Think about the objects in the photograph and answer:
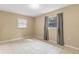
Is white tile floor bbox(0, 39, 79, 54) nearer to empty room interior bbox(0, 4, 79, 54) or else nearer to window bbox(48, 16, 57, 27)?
empty room interior bbox(0, 4, 79, 54)

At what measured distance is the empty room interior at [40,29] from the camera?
159 inches

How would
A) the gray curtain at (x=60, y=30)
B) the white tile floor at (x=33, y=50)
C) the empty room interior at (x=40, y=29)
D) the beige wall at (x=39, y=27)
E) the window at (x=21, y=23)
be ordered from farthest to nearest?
the window at (x=21, y=23), the gray curtain at (x=60, y=30), the beige wall at (x=39, y=27), the empty room interior at (x=40, y=29), the white tile floor at (x=33, y=50)

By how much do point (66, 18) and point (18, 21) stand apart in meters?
4.11

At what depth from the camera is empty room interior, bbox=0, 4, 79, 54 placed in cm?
405

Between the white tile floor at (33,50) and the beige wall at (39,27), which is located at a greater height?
the beige wall at (39,27)

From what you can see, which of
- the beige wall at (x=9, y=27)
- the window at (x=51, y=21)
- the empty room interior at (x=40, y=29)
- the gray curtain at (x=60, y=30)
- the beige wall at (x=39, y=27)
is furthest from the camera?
the window at (x=51, y=21)

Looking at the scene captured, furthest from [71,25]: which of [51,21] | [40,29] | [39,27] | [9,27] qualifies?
[9,27]

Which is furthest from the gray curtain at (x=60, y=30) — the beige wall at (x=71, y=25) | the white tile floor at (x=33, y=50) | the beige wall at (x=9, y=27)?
the beige wall at (x=9, y=27)

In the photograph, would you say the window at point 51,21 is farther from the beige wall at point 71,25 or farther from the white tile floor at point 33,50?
the white tile floor at point 33,50

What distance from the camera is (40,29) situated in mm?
7562

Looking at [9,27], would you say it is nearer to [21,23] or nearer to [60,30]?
[21,23]

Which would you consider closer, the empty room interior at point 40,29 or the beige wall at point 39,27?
the empty room interior at point 40,29
